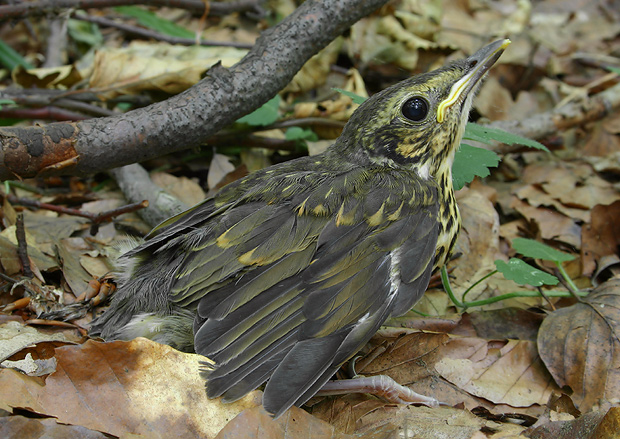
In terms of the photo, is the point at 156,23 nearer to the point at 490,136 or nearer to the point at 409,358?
the point at 490,136

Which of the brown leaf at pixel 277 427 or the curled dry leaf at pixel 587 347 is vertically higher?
the brown leaf at pixel 277 427

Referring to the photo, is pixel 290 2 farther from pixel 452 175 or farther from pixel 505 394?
pixel 505 394

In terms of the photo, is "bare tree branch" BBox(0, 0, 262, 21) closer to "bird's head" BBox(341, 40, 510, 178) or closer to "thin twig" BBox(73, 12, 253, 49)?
"thin twig" BBox(73, 12, 253, 49)

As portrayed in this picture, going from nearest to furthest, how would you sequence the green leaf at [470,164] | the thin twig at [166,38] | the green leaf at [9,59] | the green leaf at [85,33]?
the green leaf at [470,164]
the thin twig at [166,38]
the green leaf at [9,59]
the green leaf at [85,33]

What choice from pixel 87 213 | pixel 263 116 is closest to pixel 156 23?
pixel 263 116

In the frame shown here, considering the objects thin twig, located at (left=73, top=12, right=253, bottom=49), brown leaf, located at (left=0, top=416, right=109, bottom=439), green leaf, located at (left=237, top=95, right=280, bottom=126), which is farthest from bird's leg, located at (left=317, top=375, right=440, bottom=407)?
thin twig, located at (left=73, top=12, right=253, bottom=49)

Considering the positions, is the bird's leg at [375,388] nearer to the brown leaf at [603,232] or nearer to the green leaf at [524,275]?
the green leaf at [524,275]

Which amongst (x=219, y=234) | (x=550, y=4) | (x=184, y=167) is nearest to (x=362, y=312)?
(x=219, y=234)

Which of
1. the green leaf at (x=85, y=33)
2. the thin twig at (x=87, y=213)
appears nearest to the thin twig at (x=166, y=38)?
the green leaf at (x=85, y=33)

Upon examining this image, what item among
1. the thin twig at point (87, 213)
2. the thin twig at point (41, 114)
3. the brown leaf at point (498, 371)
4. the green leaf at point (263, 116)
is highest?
the thin twig at point (41, 114)
